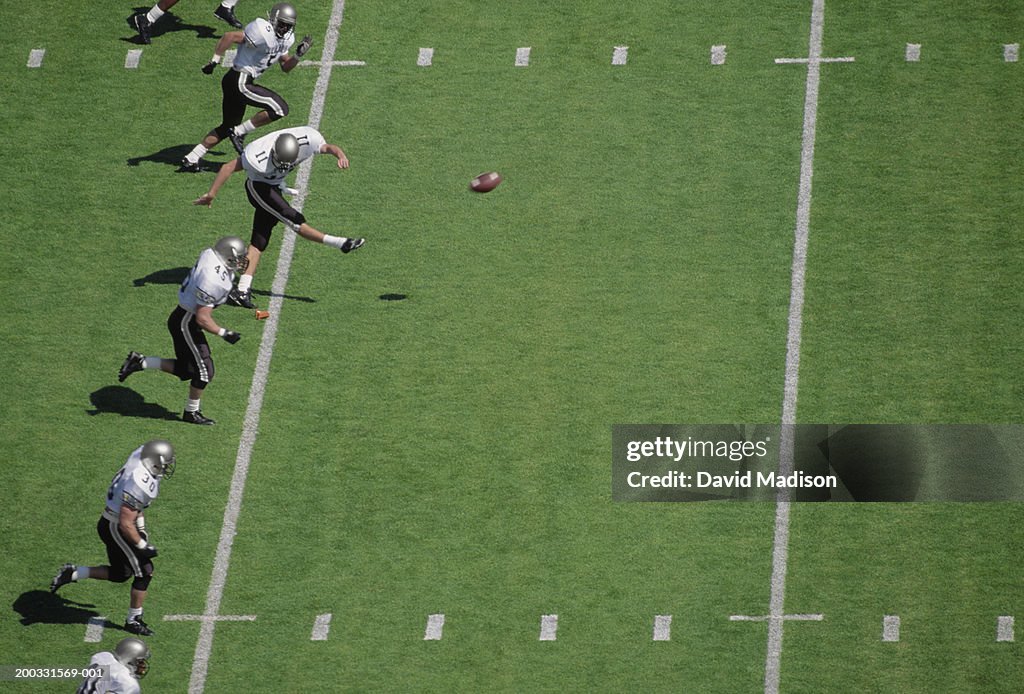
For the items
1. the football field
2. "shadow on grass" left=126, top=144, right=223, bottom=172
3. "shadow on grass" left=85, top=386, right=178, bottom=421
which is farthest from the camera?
"shadow on grass" left=126, top=144, right=223, bottom=172

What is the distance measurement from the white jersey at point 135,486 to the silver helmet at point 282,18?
5576mm

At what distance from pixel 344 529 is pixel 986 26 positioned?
942 cm

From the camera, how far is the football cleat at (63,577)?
641 inches

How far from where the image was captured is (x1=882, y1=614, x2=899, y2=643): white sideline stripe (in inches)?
645

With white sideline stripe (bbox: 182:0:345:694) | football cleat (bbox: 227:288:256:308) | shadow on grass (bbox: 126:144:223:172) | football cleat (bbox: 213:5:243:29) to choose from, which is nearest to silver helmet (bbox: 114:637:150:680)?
white sideline stripe (bbox: 182:0:345:694)

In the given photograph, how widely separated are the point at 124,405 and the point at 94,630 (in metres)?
2.55

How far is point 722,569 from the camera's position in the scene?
16875 millimetres

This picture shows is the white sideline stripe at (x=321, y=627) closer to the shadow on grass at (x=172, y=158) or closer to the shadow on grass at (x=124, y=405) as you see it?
the shadow on grass at (x=124, y=405)

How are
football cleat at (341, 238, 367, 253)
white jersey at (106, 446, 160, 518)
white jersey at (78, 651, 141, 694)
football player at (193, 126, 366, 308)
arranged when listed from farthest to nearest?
1. football cleat at (341, 238, 367, 253)
2. football player at (193, 126, 366, 308)
3. white jersey at (106, 446, 160, 518)
4. white jersey at (78, 651, 141, 694)

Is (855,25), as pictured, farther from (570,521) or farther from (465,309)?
(570,521)

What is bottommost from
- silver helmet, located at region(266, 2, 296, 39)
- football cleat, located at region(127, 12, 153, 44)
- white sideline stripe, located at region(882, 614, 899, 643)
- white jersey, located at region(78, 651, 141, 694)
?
white sideline stripe, located at region(882, 614, 899, 643)

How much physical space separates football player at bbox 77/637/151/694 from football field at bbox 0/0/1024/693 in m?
1.21

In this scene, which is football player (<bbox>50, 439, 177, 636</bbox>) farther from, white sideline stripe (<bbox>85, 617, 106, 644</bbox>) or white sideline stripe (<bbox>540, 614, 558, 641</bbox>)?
white sideline stripe (<bbox>540, 614, 558, 641</bbox>)

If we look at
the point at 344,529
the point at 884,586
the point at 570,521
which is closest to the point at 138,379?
the point at 344,529
